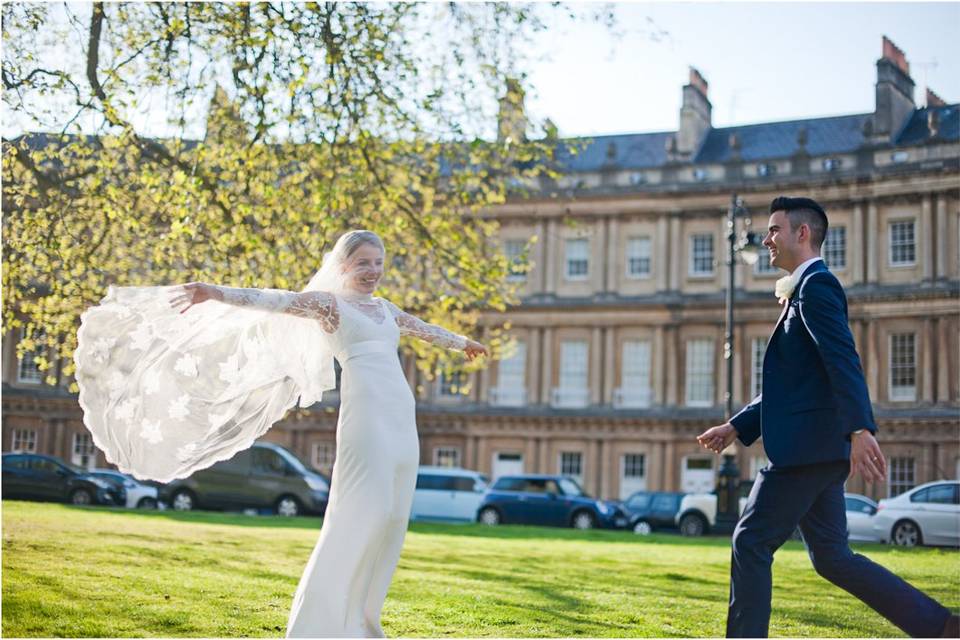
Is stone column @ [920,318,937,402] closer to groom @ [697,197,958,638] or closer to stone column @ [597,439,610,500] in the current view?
stone column @ [597,439,610,500]

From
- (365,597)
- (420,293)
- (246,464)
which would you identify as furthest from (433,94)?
(246,464)

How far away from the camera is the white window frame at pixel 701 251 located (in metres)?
47.0

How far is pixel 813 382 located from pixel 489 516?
2691cm

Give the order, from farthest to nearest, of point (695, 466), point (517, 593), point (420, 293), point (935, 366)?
point (695, 466) < point (935, 366) < point (420, 293) < point (517, 593)

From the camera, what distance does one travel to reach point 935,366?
42.1 m

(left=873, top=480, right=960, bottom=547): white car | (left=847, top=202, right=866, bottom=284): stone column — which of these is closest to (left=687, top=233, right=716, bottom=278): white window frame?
(left=847, top=202, right=866, bottom=284): stone column

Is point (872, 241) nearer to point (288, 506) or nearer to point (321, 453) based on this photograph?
point (321, 453)

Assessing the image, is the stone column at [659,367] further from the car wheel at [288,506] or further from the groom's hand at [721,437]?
Result: the groom's hand at [721,437]

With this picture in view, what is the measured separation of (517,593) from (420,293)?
10.5 m

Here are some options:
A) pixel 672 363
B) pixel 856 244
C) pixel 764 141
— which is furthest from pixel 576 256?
pixel 856 244

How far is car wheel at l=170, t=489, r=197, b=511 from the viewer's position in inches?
1185

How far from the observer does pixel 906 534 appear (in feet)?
77.4

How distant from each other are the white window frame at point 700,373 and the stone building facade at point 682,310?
6 centimetres

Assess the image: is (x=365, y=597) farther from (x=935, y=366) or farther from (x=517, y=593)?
(x=935, y=366)
